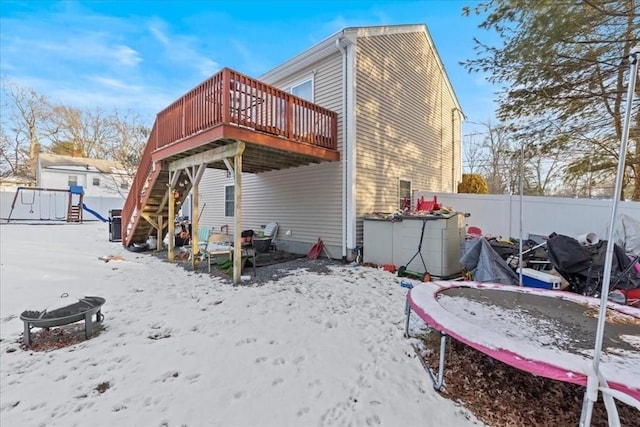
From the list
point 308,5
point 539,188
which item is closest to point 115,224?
point 308,5

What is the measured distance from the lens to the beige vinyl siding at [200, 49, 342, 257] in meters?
8.01

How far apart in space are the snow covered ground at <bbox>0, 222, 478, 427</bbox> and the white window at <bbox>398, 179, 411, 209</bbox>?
15.2 feet

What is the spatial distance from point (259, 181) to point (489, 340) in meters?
8.97

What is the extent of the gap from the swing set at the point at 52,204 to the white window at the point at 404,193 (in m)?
22.2

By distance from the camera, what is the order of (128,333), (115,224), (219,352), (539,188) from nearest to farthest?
(219,352) < (128,333) < (115,224) < (539,188)

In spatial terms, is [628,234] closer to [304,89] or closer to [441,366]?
[441,366]

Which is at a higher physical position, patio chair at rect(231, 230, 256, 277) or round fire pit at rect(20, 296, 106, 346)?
patio chair at rect(231, 230, 256, 277)

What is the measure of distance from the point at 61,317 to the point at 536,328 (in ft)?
15.9

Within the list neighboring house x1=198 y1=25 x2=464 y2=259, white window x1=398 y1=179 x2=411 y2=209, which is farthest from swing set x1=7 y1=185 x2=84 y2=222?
white window x1=398 y1=179 x2=411 y2=209

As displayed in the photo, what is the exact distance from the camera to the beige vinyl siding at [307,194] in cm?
801

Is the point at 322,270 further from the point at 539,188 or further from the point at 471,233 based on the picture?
the point at 539,188

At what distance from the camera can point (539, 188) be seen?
16781mm

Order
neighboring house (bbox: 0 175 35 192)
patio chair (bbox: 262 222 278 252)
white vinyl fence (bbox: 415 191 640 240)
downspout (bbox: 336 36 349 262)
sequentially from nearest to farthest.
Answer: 1. white vinyl fence (bbox: 415 191 640 240)
2. downspout (bbox: 336 36 349 262)
3. patio chair (bbox: 262 222 278 252)
4. neighboring house (bbox: 0 175 35 192)

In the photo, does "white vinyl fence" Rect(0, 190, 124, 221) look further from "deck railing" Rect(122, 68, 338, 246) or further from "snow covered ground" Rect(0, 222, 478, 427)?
"snow covered ground" Rect(0, 222, 478, 427)
